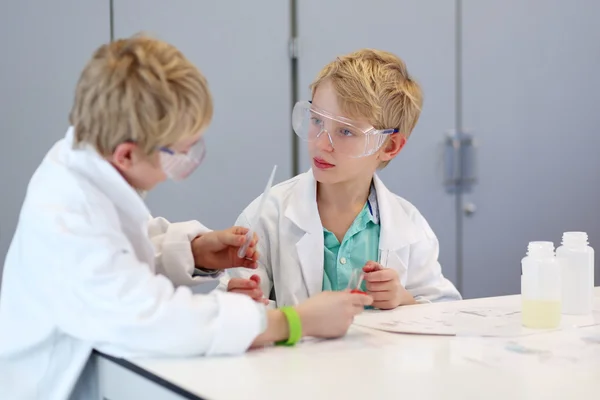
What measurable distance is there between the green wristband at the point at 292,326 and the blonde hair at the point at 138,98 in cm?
32

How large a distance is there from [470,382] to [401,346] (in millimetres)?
222

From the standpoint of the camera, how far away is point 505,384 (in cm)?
113

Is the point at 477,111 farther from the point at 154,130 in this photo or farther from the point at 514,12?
the point at 154,130

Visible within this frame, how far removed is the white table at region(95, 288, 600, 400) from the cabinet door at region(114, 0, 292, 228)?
5.62 ft

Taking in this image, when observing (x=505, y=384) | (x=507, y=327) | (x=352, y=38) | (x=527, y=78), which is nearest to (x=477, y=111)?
(x=527, y=78)

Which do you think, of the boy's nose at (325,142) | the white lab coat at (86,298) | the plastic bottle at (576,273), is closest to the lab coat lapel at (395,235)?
the boy's nose at (325,142)

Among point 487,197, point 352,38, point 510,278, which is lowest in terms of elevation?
point 510,278

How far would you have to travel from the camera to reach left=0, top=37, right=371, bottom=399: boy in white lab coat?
3.79 feet

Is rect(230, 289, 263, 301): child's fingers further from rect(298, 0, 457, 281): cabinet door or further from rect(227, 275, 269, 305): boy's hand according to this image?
rect(298, 0, 457, 281): cabinet door

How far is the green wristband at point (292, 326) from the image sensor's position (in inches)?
51.3

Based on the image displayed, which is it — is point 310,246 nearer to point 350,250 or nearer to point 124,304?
point 350,250

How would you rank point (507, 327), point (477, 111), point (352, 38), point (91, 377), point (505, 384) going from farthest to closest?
point (477, 111)
point (352, 38)
point (507, 327)
point (91, 377)
point (505, 384)

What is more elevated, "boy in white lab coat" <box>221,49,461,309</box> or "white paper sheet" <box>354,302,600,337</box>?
"boy in white lab coat" <box>221,49,461,309</box>

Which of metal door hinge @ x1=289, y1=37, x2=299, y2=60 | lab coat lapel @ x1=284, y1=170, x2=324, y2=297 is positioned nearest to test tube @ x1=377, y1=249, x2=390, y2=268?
lab coat lapel @ x1=284, y1=170, x2=324, y2=297
